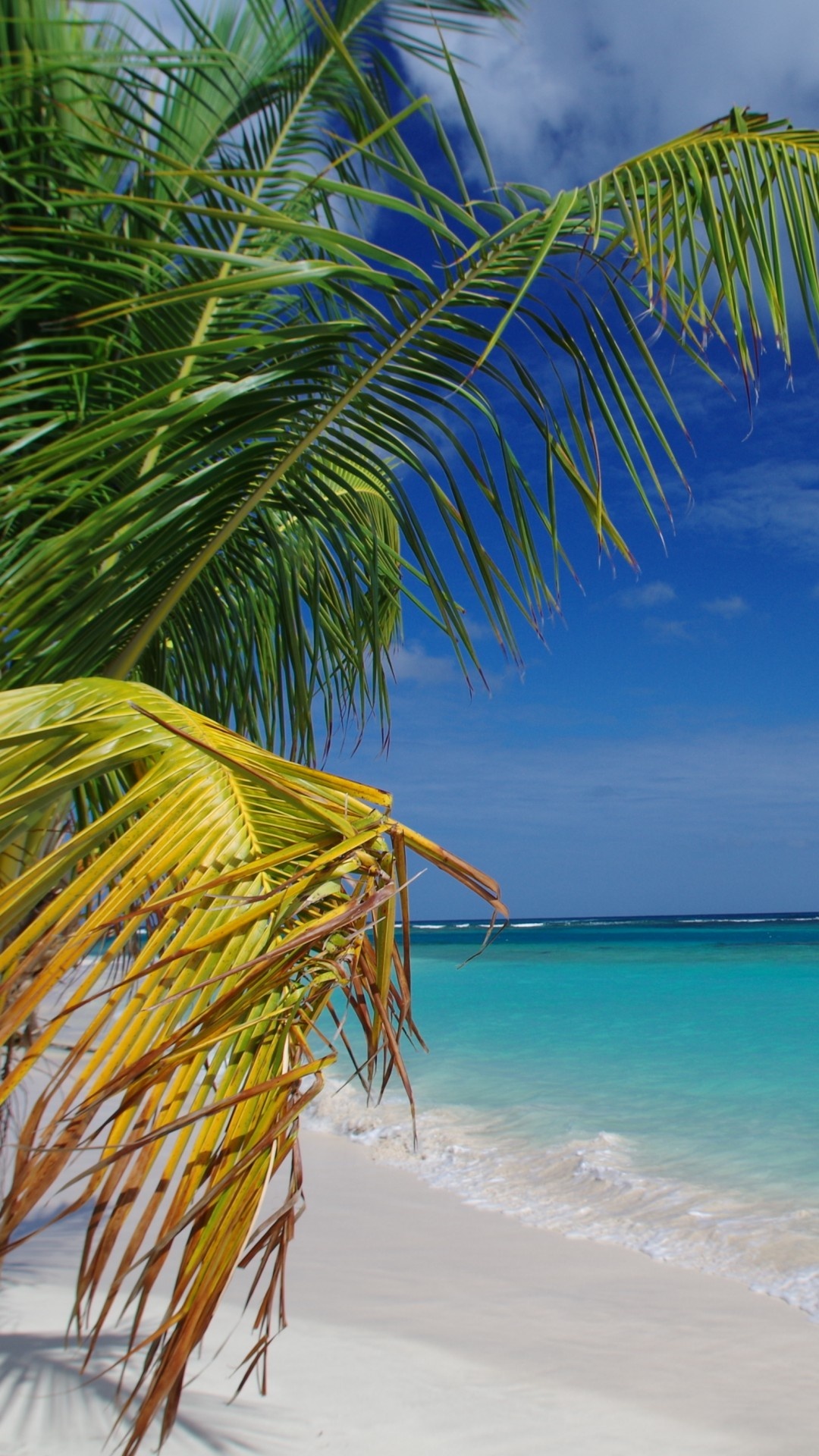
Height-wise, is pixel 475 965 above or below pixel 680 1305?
below

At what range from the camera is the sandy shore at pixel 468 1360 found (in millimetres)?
2438

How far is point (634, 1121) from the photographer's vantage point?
7113 mm

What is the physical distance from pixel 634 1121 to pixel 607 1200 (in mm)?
1997

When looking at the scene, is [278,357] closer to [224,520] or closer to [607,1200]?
[224,520]

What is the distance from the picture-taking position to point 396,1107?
7496 mm

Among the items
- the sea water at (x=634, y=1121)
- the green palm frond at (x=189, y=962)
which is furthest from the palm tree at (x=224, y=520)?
the sea water at (x=634, y=1121)

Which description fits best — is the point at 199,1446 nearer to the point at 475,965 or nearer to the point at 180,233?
the point at 180,233

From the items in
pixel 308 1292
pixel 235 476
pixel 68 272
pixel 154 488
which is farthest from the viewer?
pixel 308 1292

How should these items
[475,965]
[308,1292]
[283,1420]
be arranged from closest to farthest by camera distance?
[283,1420], [308,1292], [475,965]

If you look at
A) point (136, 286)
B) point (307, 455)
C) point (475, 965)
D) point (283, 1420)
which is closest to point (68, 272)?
point (136, 286)

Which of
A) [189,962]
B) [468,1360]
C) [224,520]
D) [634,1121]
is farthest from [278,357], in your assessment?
[634,1121]

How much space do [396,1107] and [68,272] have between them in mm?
6663

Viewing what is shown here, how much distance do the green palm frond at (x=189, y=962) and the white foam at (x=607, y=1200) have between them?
3574 mm

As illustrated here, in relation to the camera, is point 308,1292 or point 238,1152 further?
point 308,1292
